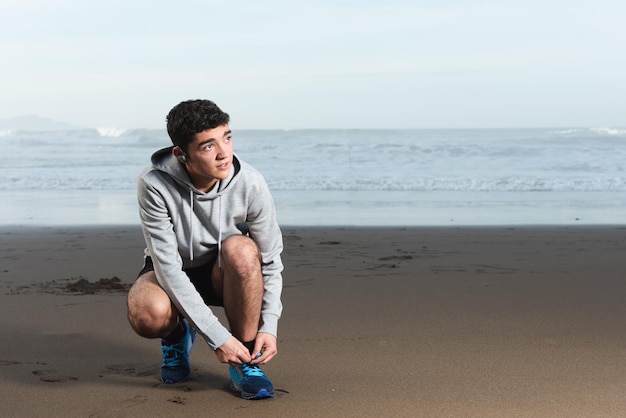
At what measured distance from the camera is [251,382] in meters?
2.73

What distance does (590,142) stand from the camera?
24516 mm

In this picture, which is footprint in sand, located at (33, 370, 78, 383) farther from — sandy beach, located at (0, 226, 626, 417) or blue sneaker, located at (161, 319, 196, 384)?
blue sneaker, located at (161, 319, 196, 384)

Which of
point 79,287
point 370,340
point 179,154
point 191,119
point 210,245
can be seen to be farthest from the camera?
point 79,287

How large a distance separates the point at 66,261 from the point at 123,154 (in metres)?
17.6

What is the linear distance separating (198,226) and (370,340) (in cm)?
115

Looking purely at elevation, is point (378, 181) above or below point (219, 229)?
below

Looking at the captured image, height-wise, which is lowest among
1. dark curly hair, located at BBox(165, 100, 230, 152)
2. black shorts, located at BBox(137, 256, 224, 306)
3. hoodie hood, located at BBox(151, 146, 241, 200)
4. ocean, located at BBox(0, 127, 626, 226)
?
ocean, located at BBox(0, 127, 626, 226)

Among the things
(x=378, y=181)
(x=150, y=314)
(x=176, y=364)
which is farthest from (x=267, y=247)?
(x=378, y=181)

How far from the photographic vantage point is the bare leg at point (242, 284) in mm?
2744

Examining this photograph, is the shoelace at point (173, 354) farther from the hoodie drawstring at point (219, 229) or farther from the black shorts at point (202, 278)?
the hoodie drawstring at point (219, 229)

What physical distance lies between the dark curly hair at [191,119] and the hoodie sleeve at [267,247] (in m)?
0.32

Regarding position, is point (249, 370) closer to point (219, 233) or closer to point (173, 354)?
point (173, 354)

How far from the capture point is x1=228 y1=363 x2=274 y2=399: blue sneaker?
8.94 ft

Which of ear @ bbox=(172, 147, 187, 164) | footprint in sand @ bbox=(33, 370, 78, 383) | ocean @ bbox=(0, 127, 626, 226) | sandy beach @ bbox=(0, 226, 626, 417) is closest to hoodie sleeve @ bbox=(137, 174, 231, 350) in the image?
ear @ bbox=(172, 147, 187, 164)
